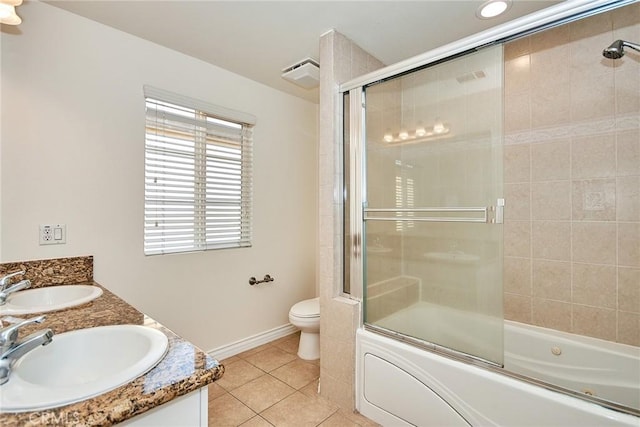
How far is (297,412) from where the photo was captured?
6.07 ft

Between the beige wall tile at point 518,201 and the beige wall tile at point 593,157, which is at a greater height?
the beige wall tile at point 593,157

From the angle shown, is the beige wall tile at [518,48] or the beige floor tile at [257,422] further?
the beige wall tile at [518,48]

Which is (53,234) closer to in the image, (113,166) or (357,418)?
(113,166)

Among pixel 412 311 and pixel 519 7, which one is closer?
pixel 519 7

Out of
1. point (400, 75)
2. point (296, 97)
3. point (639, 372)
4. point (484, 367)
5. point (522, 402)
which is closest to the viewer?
point (522, 402)

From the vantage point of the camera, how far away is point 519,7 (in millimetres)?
1750

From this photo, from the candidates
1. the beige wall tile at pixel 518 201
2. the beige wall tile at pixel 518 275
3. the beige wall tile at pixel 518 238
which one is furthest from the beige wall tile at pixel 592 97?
the beige wall tile at pixel 518 275

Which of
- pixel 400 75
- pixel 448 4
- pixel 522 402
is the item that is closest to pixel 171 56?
pixel 400 75

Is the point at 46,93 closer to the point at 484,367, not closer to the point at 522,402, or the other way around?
the point at 484,367

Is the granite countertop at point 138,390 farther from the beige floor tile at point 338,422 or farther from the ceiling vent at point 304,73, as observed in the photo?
the ceiling vent at point 304,73

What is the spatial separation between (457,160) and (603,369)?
1.41 metres

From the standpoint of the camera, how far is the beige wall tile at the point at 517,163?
2.02 m

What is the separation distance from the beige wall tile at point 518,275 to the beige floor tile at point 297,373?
1.55 metres

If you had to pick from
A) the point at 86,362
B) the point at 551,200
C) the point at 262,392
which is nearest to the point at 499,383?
the point at 551,200
